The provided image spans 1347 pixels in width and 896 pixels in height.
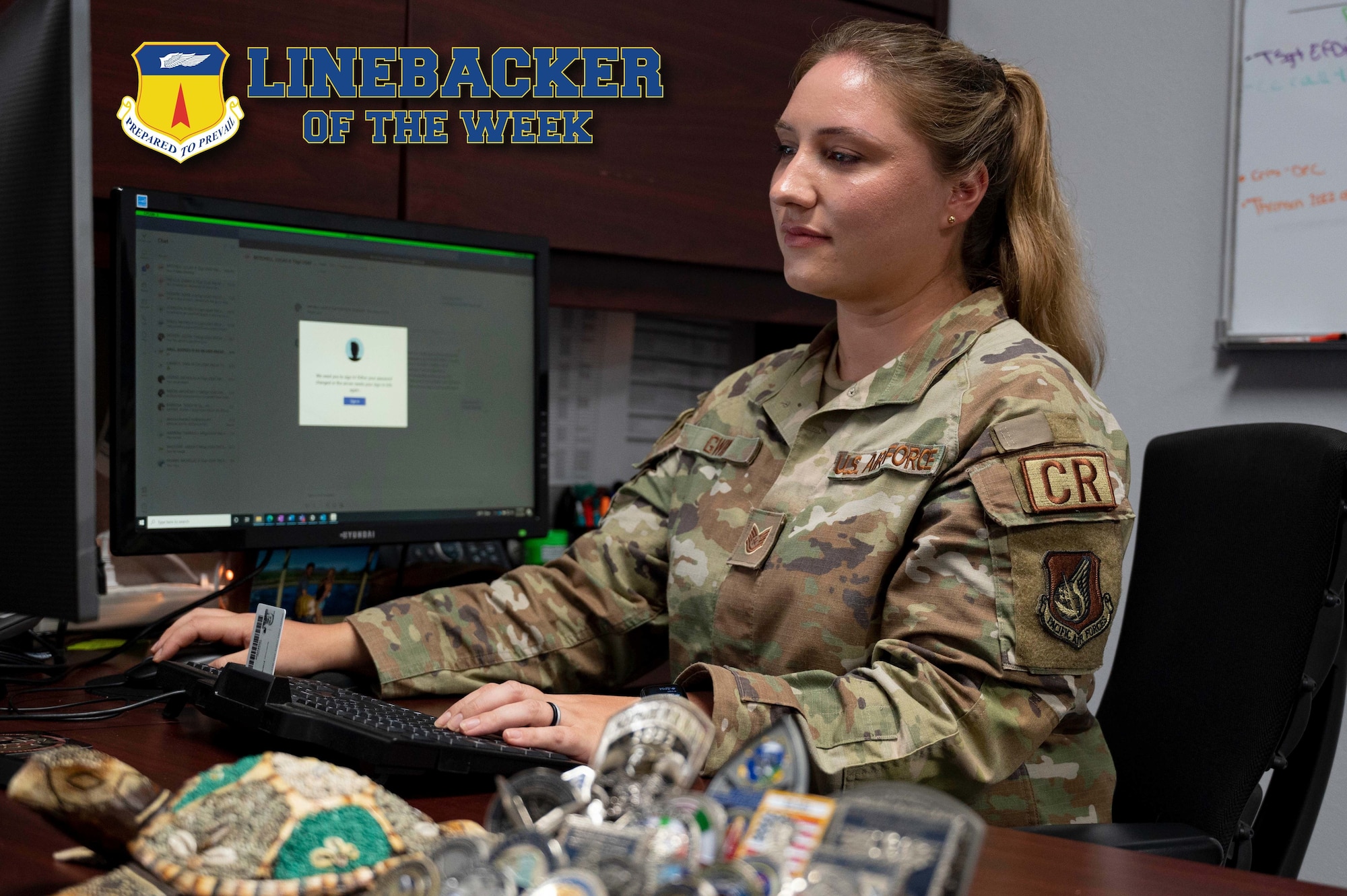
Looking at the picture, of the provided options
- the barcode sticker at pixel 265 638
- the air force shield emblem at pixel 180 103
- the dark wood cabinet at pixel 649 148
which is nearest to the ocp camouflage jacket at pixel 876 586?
the barcode sticker at pixel 265 638

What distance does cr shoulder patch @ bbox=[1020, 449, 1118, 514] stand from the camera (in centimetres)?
86

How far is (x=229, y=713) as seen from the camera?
75 cm

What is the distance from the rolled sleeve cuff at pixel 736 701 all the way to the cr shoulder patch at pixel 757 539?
0.19 meters

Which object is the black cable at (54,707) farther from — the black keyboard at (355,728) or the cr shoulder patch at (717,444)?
the cr shoulder patch at (717,444)

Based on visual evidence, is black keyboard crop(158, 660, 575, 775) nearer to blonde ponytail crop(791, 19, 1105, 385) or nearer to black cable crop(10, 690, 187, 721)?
black cable crop(10, 690, 187, 721)

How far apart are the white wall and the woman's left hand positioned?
1.28m

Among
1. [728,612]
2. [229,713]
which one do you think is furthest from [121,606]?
[728,612]

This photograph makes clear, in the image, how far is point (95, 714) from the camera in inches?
33.9

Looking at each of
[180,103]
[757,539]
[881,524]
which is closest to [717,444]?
[757,539]

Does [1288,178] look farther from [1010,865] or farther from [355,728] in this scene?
[355,728]

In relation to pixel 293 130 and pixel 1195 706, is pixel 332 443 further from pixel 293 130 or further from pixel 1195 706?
pixel 1195 706

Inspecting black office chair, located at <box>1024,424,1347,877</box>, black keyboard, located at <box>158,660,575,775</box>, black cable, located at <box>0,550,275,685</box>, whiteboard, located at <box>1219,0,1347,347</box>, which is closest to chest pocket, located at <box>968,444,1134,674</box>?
black office chair, located at <box>1024,424,1347,877</box>

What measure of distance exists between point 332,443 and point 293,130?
1.46 ft

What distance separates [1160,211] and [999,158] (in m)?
0.82
